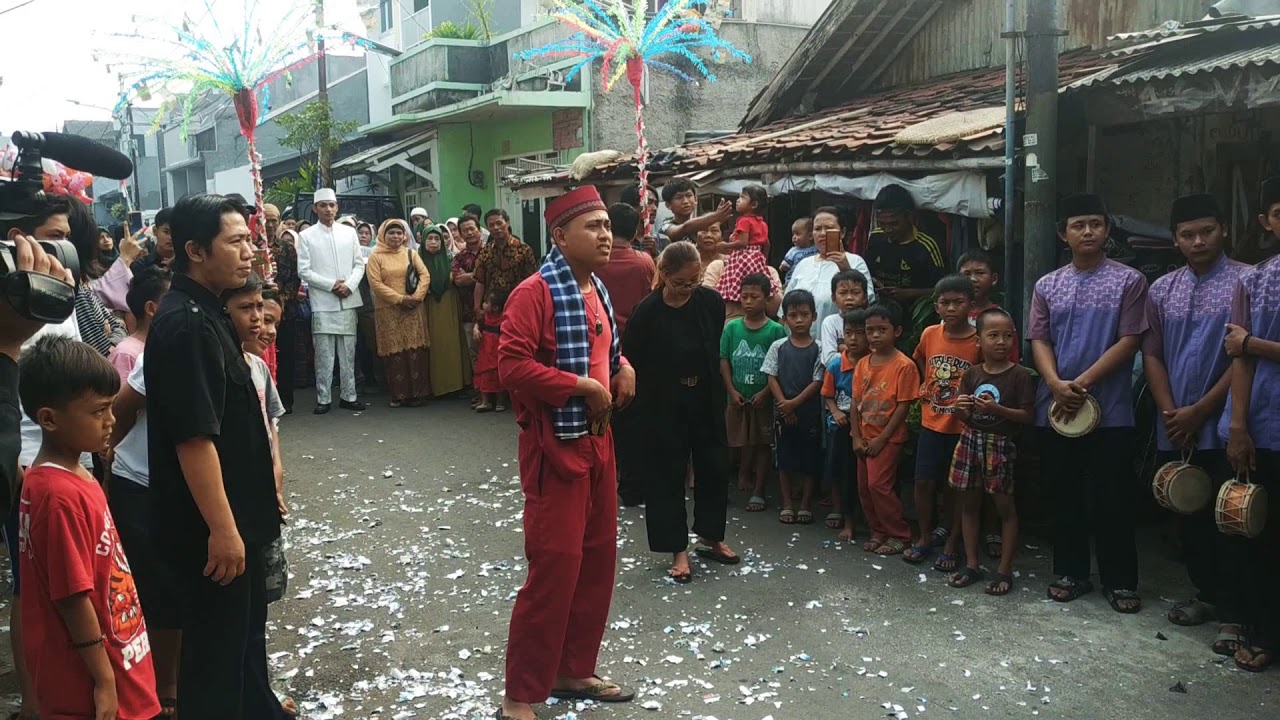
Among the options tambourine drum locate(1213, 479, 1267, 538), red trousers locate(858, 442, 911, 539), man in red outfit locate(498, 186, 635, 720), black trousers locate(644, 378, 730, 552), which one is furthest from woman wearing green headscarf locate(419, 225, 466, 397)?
tambourine drum locate(1213, 479, 1267, 538)

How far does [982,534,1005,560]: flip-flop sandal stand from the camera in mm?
6109

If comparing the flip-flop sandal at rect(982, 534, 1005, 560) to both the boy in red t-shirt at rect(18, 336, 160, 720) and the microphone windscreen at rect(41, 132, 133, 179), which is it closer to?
the boy in red t-shirt at rect(18, 336, 160, 720)

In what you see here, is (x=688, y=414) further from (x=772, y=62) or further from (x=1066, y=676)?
(x=772, y=62)

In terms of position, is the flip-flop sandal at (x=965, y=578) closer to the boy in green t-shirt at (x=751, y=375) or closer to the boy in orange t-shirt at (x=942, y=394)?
the boy in orange t-shirt at (x=942, y=394)

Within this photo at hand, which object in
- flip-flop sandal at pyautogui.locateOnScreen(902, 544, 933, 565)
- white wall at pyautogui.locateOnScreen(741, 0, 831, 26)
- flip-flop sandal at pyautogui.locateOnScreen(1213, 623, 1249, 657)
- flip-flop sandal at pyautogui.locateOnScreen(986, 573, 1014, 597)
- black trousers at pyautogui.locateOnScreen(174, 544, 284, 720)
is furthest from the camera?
white wall at pyautogui.locateOnScreen(741, 0, 831, 26)

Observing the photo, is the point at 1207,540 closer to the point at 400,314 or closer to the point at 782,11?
the point at 400,314

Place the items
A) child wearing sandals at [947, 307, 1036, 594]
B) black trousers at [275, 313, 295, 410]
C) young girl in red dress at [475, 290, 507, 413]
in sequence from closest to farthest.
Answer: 1. child wearing sandals at [947, 307, 1036, 594]
2. young girl in red dress at [475, 290, 507, 413]
3. black trousers at [275, 313, 295, 410]

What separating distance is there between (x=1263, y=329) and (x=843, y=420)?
253 centimetres

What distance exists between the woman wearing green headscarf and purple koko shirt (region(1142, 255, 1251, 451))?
8201mm

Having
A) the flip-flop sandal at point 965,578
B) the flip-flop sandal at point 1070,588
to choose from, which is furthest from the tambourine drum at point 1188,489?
the flip-flop sandal at point 965,578

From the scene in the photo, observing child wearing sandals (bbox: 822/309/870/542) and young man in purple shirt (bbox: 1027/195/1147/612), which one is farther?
child wearing sandals (bbox: 822/309/870/542)

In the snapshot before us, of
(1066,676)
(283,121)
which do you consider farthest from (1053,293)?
(283,121)

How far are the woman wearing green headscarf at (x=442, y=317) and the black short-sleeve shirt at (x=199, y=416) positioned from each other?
852 cm

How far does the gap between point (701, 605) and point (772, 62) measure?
1401 cm
